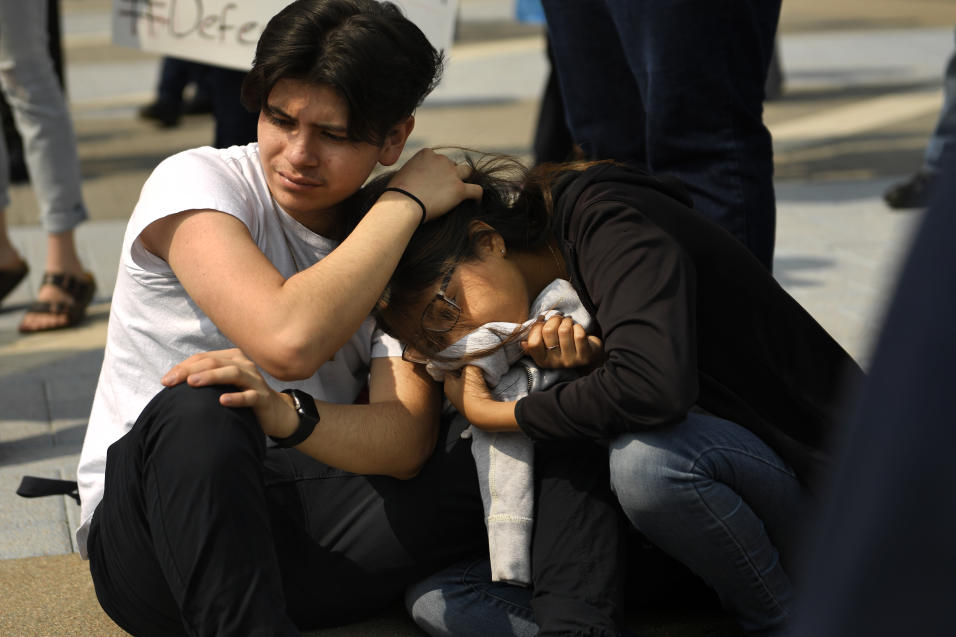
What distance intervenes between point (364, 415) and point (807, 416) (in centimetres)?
74

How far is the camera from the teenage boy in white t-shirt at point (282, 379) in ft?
5.93

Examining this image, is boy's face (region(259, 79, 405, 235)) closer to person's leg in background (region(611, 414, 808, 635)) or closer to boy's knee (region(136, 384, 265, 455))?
boy's knee (region(136, 384, 265, 455))

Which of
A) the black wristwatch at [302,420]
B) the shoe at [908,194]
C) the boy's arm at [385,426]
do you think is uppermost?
the black wristwatch at [302,420]

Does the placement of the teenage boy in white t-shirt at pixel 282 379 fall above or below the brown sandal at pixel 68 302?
above

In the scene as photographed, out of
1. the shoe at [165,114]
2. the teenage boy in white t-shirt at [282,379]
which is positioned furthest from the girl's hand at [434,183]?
the shoe at [165,114]

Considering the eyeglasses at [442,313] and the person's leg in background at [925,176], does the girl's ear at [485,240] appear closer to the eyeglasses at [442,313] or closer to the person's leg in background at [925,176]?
the eyeglasses at [442,313]

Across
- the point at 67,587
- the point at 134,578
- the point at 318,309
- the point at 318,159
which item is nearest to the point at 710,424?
the point at 318,309

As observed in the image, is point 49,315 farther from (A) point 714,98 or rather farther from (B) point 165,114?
(B) point 165,114

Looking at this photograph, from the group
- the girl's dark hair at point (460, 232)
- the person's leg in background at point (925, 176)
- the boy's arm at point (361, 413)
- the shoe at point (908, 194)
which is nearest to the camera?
the boy's arm at point (361, 413)

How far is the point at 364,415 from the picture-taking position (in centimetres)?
209

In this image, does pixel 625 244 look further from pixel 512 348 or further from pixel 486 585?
pixel 486 585

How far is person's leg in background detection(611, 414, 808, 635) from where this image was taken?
1.90 meters

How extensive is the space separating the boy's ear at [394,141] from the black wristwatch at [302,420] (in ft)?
1.51

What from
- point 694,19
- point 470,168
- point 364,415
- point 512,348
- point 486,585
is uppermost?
point 694,19
